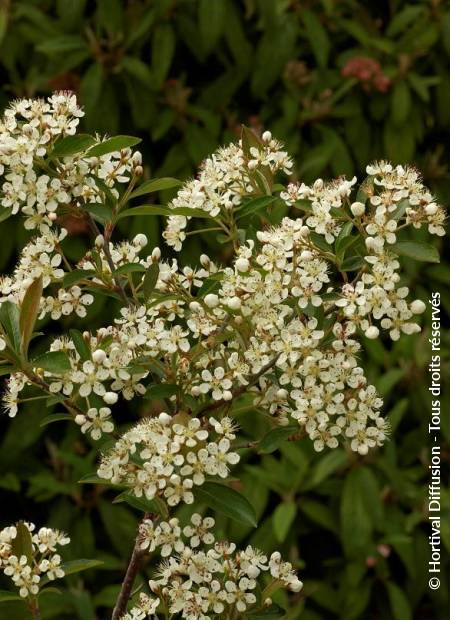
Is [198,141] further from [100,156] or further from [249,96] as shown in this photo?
[100,156]

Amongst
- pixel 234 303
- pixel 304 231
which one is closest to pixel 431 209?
pixel 304 231

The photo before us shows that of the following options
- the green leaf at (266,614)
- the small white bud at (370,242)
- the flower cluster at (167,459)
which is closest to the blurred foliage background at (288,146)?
the green leaf at (266,614)

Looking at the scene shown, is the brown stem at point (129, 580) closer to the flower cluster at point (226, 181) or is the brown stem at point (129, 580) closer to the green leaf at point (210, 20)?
the flower cluster at point (226, 181)

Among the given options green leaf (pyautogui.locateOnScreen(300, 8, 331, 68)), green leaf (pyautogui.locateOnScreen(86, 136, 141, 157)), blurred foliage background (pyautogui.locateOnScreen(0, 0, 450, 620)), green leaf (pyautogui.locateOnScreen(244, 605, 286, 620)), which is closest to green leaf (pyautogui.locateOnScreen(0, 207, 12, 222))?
green leaf (pyautogui.locateOnScreen(86, 136, 141, 157))

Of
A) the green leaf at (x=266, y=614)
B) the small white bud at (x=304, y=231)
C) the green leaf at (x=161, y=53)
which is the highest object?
the green leaf at (x=161, y=53)

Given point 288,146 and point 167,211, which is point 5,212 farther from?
point 288,146
